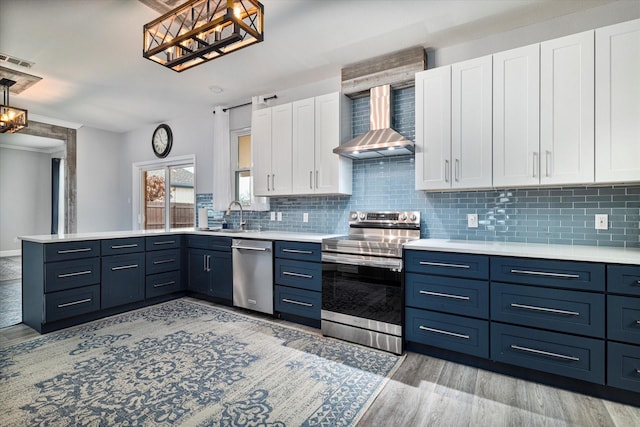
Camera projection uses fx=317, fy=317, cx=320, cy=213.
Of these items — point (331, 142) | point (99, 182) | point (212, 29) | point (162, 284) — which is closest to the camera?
point (212, 29)

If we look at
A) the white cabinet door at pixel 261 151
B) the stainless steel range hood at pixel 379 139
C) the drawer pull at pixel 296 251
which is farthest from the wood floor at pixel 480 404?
the white cabinet door at pixel 261 151

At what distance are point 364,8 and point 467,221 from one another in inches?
79.6

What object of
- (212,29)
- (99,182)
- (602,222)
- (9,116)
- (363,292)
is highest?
(9,116)

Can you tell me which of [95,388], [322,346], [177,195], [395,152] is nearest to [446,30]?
[395,152]

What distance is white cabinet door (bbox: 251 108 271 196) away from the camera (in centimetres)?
392

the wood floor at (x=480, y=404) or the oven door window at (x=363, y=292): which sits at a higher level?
the oven door window at (x=363, y=292)

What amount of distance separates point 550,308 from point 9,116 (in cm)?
590

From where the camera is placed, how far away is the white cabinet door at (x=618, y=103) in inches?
82.7

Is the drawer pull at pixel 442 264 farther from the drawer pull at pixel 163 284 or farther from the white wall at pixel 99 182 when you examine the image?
the white wall at pixel 99 182

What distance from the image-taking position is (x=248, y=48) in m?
3.09

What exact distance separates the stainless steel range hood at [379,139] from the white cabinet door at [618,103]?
1.32 metres

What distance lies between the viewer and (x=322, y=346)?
9.04 feet

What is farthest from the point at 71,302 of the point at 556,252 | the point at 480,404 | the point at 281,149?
the point at 556,252

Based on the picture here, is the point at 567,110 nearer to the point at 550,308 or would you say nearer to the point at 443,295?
the point at 550,308
